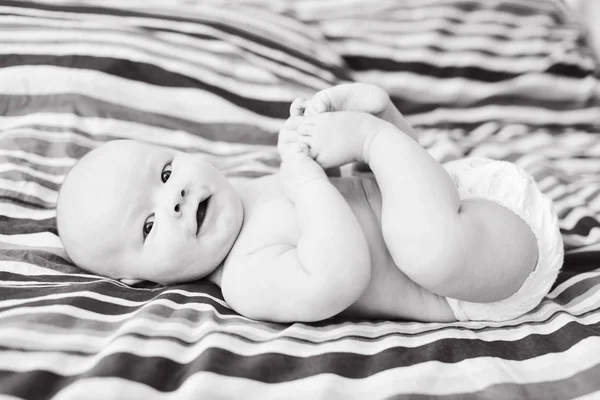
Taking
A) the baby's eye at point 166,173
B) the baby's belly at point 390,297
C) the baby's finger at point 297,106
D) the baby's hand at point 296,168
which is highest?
the baby's finger at point 297,106

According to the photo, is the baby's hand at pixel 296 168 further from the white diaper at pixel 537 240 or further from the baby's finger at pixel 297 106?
the white diaper at pixel 537 240

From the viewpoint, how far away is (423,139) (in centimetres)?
146

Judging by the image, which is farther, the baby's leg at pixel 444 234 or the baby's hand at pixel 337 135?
the baby's hand at pixel 337 135

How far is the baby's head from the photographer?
974mm

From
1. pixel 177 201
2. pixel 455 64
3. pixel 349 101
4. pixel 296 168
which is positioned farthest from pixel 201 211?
pixel 455 64

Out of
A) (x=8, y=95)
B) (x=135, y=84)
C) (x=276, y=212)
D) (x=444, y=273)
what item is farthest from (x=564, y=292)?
(x=8, y=95)

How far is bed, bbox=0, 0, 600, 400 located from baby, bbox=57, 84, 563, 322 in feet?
0.15

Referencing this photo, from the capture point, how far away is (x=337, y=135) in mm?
969

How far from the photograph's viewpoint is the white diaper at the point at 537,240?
3.14ft

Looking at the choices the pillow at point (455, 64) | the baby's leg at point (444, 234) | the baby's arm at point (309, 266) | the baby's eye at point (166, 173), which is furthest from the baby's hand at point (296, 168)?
the pillow at point (455, 64)

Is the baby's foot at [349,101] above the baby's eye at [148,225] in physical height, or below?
above

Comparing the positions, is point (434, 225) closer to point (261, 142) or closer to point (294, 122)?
point (294, 122)

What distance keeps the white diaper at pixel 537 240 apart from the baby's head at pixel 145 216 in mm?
455

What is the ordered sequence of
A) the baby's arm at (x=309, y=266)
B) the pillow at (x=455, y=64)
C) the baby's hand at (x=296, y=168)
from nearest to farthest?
the baby's arm at (x=309, y=266) → the baby's hand at (x=296, y=168) → the pillow at (x=455, y=64)
